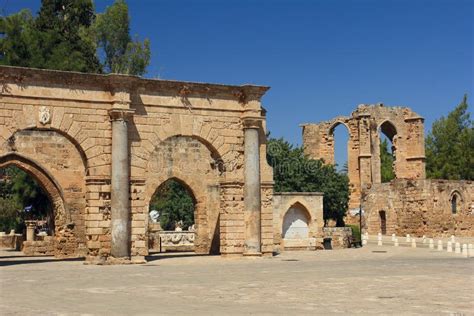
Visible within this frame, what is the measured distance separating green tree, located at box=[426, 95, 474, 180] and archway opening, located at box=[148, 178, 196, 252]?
23.9m

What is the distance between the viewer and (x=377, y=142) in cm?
4497

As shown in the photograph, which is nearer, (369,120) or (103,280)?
(103,280)

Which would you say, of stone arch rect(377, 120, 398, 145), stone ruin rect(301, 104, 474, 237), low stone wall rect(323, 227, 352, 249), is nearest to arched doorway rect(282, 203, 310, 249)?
low stone wall rect(323, 227, 352, 249)

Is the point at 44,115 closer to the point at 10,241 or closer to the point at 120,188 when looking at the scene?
the point at 120,188

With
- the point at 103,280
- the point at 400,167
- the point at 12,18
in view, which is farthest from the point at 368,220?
the point at 103,280

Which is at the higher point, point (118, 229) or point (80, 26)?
point (80, 26)

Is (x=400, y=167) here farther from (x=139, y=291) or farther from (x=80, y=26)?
(x=139, y=291)

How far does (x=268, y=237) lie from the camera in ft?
68.2

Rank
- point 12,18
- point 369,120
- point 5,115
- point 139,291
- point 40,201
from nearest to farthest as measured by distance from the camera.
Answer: point 139,291, point 5,115, point 40,201, point 12,18, point 369,120

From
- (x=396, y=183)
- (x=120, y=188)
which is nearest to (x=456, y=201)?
(x=396, y=183)

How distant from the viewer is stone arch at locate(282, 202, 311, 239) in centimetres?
2622

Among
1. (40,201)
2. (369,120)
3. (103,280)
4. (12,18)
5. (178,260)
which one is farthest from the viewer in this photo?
(369,120)

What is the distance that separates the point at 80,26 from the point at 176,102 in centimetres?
2152

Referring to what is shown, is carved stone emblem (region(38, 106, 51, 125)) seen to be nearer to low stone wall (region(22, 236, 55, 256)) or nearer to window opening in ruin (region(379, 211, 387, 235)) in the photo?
low stone wall (region(22, 236, 55, 256))
